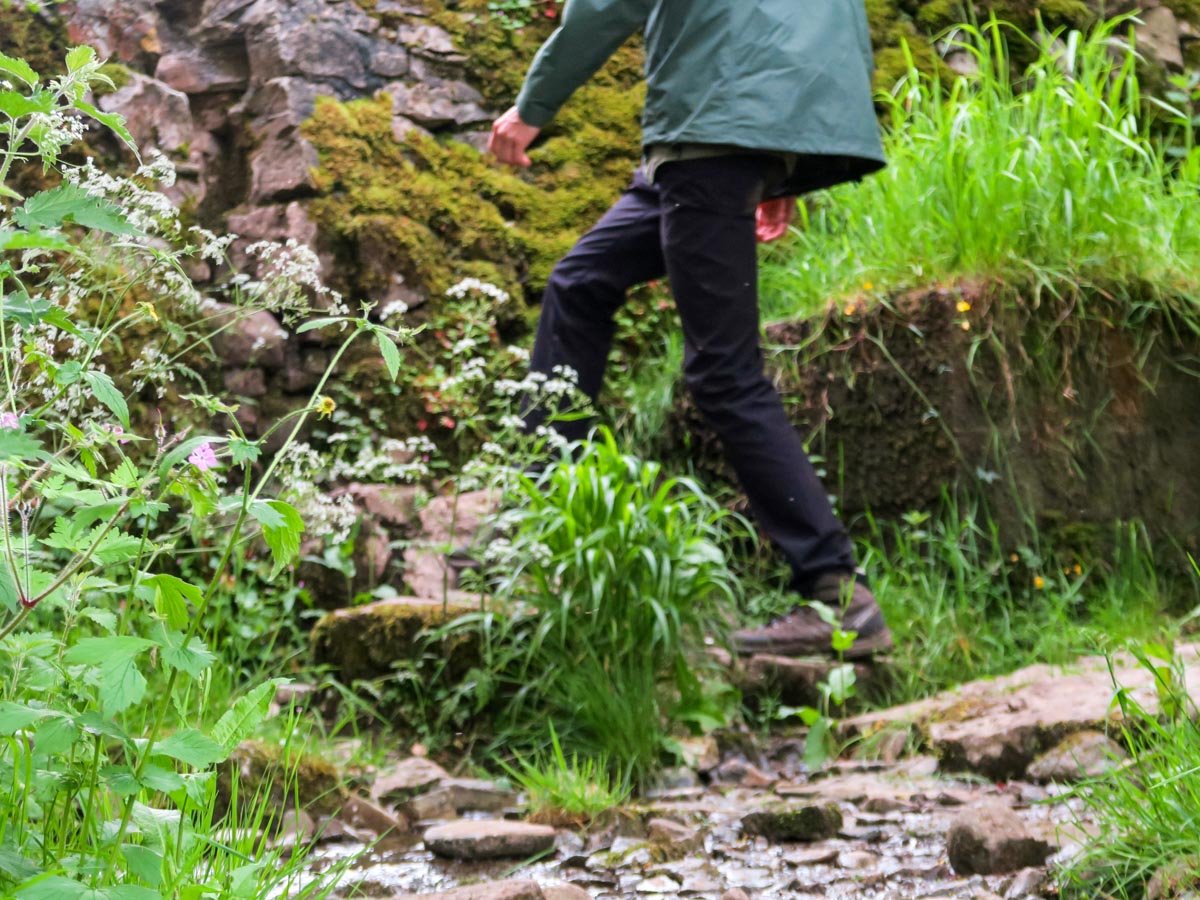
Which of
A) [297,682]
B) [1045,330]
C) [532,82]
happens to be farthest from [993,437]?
[297,682]

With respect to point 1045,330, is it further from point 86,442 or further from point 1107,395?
point 86,442

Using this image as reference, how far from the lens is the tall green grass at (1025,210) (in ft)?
12.5

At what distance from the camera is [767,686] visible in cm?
320

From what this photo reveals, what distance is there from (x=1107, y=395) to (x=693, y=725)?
71.1 inches

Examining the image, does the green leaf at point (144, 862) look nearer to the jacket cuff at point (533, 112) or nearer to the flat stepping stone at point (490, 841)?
the flat stepping stone at point (490, 841)

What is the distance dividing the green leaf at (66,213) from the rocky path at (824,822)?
1.00 metres

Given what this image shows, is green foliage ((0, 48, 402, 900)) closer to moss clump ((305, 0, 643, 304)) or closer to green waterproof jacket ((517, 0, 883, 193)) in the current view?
green waterproof jacket ((517, 0, 883, 193))

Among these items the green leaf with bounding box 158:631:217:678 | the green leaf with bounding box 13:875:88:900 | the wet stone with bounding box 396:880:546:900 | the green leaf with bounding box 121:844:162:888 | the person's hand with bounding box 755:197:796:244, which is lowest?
the wet stone with bounding box 396:880:546:900

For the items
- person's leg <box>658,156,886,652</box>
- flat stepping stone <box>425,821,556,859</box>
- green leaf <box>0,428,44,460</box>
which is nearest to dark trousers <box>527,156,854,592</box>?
person's leg <box>658,156,886,652</box>

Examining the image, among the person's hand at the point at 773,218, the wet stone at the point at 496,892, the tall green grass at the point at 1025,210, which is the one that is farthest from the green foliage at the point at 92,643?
the tall green grass at the point at 1025,210

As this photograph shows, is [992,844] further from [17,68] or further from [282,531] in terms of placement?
[17,68]

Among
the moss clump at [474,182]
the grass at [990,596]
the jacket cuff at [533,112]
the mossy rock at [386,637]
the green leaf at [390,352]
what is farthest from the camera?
the moss clump at [474,182]

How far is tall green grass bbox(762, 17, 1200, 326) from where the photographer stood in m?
3.81

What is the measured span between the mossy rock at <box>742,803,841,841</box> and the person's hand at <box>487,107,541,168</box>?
185 cm
